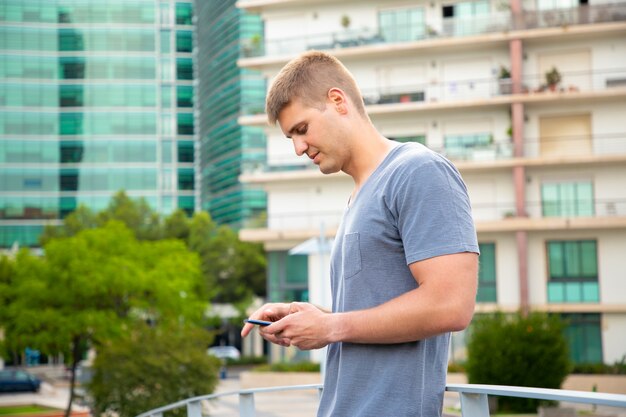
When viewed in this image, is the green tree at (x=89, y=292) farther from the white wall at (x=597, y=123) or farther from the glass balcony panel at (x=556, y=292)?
the white wall at (x=597, y=123)

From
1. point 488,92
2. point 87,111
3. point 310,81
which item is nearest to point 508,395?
point 310,81

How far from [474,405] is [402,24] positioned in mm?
33360

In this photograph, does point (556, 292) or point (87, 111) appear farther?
point (87, 111)

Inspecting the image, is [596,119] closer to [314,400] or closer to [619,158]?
[619,158]

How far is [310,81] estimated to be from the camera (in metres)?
2.39

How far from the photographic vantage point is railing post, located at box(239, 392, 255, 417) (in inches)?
165

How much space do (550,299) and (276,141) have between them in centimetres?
1151

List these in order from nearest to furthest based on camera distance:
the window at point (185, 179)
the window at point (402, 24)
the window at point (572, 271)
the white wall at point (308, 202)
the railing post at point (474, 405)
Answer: the railing post at point (474, 405), the window at point (572, 271), the window at point (402, 24), the white wall at point (308, 202), the window at point (185, 179)

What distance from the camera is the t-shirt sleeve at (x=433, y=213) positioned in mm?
2113

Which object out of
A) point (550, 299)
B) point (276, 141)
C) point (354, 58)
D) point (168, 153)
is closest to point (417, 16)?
point (354, 58)

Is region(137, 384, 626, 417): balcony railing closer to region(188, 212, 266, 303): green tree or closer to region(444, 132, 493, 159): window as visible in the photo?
region(444, 132, 493, 159): window

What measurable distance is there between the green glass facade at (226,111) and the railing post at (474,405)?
68828 mm

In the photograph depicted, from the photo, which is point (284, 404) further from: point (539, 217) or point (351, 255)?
point (539, 217)

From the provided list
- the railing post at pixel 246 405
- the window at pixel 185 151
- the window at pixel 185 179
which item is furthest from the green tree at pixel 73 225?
the railing post at pixel 246 405
